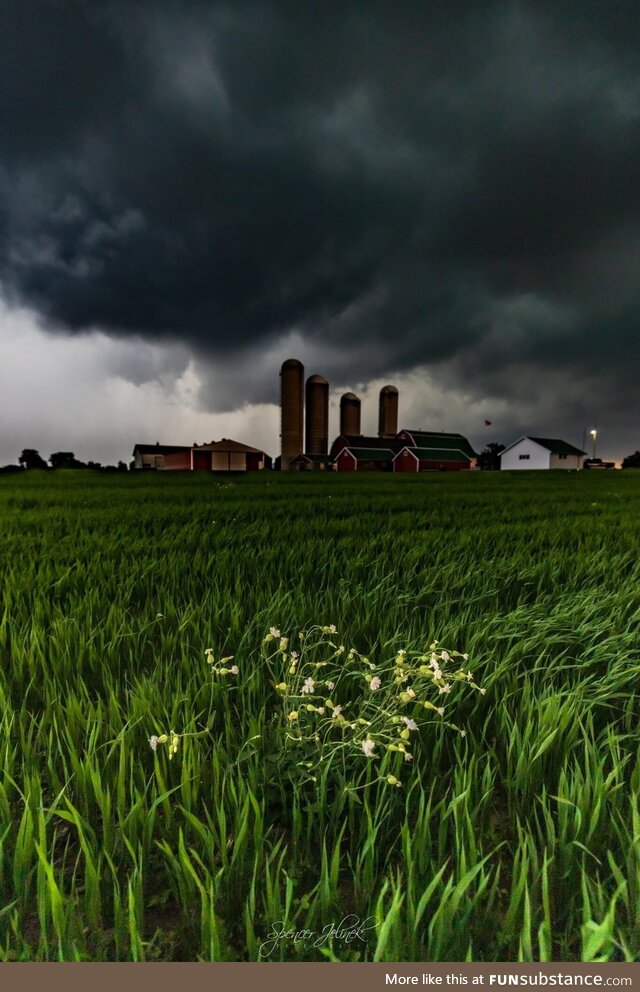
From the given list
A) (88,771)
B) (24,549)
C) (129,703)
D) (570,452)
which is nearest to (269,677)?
(129,703)

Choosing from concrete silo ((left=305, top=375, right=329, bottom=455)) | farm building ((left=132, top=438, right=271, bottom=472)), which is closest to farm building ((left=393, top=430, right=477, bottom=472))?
concrete silo ((left=305, top=375, right=329, bottom=455))

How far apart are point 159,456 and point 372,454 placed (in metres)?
30.5

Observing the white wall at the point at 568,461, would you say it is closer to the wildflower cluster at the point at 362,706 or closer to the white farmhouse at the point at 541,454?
the white farmhouse at the point at 541,454

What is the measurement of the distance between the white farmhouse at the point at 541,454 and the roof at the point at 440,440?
234 inches

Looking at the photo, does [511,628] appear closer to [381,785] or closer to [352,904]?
[381,785]

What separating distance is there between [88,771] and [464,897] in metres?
1.13

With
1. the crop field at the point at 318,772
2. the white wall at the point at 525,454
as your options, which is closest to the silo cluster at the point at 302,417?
the white wall at the point at 525,454

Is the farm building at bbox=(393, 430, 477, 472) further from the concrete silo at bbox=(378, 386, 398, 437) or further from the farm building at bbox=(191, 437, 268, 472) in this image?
the farm building at bbox=(191, 437, 268, 472)

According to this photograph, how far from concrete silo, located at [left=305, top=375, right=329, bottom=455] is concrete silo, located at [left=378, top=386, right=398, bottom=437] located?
34.3 feet

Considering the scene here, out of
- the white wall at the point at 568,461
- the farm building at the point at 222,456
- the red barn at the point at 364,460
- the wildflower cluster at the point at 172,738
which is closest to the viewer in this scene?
the wildflower cluster at the point at 172,738

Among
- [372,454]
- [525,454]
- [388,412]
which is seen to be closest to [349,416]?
[388,412]

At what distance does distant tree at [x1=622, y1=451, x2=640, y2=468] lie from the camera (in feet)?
250

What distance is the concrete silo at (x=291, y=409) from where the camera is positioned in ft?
197
